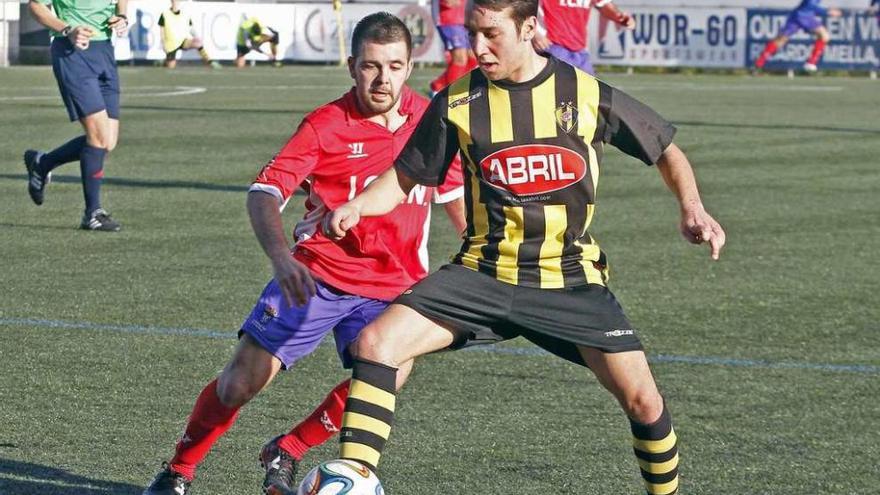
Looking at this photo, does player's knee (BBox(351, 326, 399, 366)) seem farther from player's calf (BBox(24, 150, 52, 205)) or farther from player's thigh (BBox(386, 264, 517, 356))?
player's calf (BBox(24, 150, 52, 205))

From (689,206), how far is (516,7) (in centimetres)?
77

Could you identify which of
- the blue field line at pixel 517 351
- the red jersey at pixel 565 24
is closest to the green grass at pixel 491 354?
the blue field line at pixel 517 351

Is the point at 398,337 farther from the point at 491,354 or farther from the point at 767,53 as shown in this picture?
the point at 767,53

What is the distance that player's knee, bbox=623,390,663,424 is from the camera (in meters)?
4.72

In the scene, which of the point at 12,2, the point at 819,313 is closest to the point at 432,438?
the point at 819,313

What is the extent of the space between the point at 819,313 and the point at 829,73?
31464 mm

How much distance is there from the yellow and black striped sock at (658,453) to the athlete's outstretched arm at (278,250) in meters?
1.08

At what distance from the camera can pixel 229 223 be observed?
11.7m

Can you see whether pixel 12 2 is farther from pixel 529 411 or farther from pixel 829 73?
pixel 529 411

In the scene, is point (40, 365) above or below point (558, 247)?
below

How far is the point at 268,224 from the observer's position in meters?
4.85

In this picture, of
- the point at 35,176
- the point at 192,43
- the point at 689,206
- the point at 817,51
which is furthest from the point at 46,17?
the point at 817,51

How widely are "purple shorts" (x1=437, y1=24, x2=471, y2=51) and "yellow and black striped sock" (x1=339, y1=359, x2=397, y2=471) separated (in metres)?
10.7

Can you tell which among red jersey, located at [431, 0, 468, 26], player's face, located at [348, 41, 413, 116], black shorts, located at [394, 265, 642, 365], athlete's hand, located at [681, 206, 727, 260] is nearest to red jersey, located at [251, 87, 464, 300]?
player's face, located at [348, 41, 413, 116]
